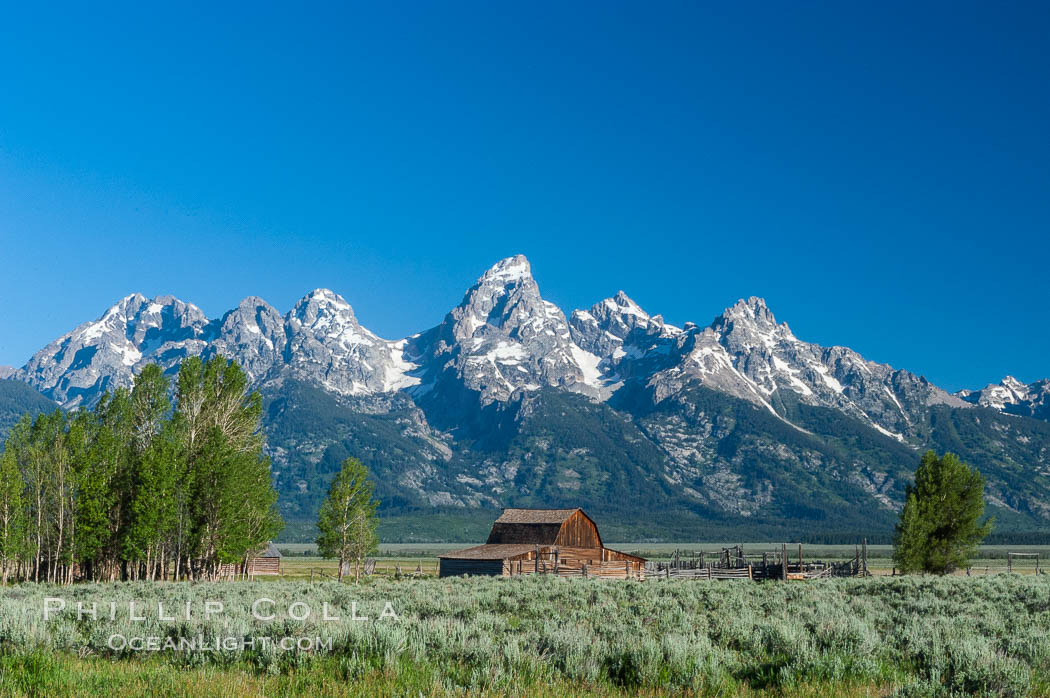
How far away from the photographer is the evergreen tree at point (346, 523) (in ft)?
196

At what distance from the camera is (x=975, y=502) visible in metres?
53.2

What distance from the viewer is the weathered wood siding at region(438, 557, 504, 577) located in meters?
63.3

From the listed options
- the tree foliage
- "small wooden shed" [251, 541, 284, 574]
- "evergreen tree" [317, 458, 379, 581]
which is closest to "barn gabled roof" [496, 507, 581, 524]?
"evergreen tree" [317, 458, 379, 581]

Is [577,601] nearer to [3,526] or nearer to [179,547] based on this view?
[179,547]

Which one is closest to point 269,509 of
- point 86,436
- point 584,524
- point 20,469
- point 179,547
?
point 179,547

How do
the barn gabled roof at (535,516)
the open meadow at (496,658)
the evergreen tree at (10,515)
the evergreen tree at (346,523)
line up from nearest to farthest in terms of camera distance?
the open meadow at (496,658), the evergreen tree at (10,515), the evergreen tree at (346,523), the barn gabled roof at (535,516)

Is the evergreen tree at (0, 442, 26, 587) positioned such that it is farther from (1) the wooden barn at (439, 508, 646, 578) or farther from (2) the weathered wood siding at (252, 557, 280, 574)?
(2) the weathered wood siding at (252, 557, 280, 574)

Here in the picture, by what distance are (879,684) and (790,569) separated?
50517 mm

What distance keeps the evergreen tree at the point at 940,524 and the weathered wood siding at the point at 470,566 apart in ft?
95.4

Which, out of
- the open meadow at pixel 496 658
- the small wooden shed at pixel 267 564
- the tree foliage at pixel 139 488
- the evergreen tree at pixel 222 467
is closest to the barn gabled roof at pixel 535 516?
the evergreen tree at pixel 222 467

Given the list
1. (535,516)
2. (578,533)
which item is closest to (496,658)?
(578,533)

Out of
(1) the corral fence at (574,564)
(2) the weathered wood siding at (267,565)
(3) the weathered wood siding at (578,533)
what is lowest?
(2) the weathered wood siding at (267,565)

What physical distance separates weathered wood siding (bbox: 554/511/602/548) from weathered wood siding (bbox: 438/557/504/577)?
7.11 m

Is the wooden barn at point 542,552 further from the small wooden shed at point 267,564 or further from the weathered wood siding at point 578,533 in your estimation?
the small wooden shed at point 267,564
